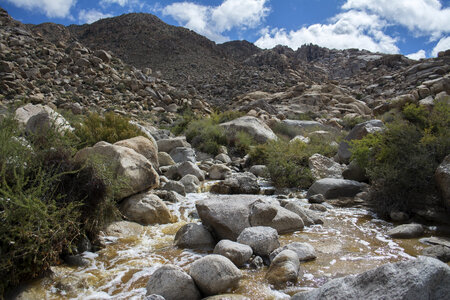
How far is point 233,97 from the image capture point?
31.1m

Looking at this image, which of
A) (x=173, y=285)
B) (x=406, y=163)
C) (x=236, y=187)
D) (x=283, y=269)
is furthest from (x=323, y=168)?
(x=173, y=285)

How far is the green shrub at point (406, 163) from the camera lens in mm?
6652

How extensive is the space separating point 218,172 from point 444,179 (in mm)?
6081

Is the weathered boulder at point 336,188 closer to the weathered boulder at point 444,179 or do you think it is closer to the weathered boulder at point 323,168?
the weathered boulder at point 323,168

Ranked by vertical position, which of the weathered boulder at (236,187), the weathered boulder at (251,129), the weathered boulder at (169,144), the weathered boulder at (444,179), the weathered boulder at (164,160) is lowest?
the weathered boulder at (236,187)

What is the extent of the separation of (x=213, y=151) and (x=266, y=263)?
30.3 ft

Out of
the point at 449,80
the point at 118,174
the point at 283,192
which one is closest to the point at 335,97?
the point at 449,80

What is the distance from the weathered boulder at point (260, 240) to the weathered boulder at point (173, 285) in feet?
4.26

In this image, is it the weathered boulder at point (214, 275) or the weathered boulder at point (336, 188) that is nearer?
the weathered boulder at point (214, 275)

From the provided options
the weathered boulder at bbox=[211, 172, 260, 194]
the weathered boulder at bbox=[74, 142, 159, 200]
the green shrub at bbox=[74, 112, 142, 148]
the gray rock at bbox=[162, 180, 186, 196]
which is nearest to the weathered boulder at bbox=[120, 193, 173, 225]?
the weathered boulder at bbox=[74, 142, 159, 200]

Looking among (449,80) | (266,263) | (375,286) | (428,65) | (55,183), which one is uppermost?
(428,65)

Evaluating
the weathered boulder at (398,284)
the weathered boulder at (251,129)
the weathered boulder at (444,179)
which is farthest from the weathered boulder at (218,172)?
the weathered boulder at (398,284)

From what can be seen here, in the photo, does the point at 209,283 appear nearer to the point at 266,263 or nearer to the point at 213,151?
the point at 266,263

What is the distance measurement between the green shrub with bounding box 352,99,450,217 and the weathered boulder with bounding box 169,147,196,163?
6110 mm
